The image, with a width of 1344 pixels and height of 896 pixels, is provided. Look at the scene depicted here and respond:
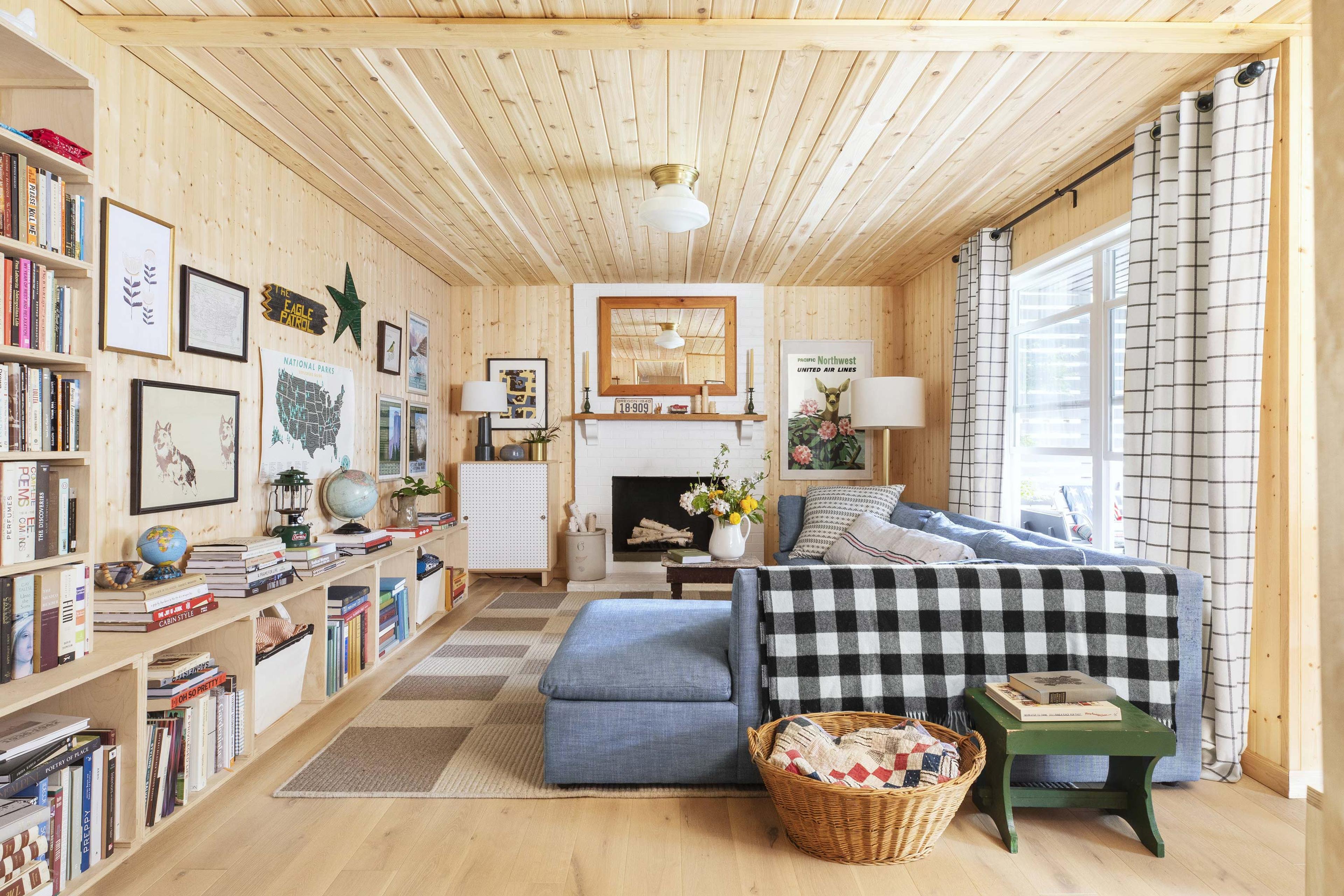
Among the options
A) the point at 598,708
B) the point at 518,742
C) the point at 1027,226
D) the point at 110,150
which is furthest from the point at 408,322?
the point at 1027,226

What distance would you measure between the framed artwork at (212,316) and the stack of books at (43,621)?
42.9 inches

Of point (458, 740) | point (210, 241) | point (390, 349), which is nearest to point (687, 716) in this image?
point (458, 740)

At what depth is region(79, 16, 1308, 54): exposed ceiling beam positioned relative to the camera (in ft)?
7.02

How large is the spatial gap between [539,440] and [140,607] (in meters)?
3.55

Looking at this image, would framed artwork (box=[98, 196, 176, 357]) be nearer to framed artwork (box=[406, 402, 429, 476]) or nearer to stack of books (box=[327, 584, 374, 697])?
stack of books (box=[327, 584, 374, 697])

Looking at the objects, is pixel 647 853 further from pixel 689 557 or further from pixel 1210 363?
pixel 1210 363

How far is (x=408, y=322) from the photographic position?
187 inches

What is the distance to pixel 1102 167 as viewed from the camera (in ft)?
9.98

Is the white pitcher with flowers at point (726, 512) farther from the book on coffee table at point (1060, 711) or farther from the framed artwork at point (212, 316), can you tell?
the framed artwork at point (212, 316)

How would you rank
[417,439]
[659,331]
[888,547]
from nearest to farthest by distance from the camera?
1. [888,547]
2. [417,439]
3. [659,331]

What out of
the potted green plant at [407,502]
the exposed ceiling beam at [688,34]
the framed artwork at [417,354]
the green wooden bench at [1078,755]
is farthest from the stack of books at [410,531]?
the green wooden bench at [1078,755]

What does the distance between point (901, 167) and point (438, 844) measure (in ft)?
10.3

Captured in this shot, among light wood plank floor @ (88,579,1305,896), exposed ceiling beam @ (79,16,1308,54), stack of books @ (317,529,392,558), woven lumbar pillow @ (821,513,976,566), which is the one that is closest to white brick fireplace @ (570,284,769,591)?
woven lumbar pillow @ (821,513,976,566)

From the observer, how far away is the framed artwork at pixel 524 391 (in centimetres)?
570
